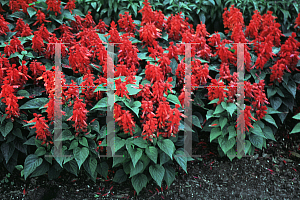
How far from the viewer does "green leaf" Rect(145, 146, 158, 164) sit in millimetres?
2433

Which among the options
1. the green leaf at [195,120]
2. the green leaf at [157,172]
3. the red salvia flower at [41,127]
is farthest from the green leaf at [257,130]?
the red salvia flower at [41,127]

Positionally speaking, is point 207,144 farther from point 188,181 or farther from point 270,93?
point 270,93

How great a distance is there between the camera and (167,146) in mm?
2469

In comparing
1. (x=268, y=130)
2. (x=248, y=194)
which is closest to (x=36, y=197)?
(x=248, y=194)

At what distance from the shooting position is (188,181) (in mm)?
2854

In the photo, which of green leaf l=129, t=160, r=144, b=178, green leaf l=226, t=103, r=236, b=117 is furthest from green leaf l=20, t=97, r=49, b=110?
green leaf l=226, t=103, r=236, b=117

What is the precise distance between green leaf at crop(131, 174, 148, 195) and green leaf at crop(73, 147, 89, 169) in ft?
1.70

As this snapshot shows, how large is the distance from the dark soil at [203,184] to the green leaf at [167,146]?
0.57m

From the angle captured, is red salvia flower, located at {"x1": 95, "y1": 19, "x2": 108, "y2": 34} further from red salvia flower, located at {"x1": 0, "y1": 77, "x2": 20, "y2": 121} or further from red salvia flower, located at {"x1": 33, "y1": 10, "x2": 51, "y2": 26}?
red salvia flower, located at {"x1": 0, "y1": 77, "x2": 20, "y2": 121}

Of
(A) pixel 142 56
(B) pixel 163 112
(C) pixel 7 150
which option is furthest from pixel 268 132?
(C) pixel 7 150

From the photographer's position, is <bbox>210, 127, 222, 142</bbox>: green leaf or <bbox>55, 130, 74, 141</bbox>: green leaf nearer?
<bbox>55, 130, 74, 141</bbox>: green leaf

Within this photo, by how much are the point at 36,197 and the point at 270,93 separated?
2.78 m

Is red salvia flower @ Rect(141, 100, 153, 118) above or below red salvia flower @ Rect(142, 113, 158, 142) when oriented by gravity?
above

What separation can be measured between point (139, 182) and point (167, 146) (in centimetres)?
47
